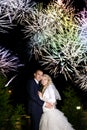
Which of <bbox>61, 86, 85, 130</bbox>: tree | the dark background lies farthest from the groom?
the dark background

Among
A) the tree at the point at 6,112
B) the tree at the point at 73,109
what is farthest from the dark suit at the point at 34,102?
the tree at the point at 73,109

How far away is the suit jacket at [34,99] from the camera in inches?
259

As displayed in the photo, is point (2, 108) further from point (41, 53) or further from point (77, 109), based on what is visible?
point (41, 53)

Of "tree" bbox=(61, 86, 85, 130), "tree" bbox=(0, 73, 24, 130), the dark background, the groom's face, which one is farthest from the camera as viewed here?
the dark background

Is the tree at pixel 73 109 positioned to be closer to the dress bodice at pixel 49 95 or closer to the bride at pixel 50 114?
the bride at pixel 50 114

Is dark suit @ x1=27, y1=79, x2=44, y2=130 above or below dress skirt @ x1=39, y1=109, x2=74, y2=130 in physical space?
above

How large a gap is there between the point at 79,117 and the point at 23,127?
1.42 m

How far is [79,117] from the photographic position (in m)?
8.71

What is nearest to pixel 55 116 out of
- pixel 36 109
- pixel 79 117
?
pixel 36 109

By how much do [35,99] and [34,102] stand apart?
0.20 ft

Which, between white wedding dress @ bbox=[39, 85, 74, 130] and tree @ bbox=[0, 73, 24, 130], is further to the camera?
tree @ bbox=[0, 73, 24, 130]

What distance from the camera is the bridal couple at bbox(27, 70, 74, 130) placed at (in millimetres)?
6582

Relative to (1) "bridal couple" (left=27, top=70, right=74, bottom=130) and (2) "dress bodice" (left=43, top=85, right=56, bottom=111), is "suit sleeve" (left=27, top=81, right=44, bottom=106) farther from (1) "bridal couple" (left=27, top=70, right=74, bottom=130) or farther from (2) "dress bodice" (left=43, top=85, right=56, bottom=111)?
(2) "dress bodice" (left=43, top=85, right=56, bottom=111)

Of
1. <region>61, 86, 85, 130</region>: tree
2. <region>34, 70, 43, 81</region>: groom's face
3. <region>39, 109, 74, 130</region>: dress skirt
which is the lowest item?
<region>39, 109, 74, 130</region>: dress skirt
